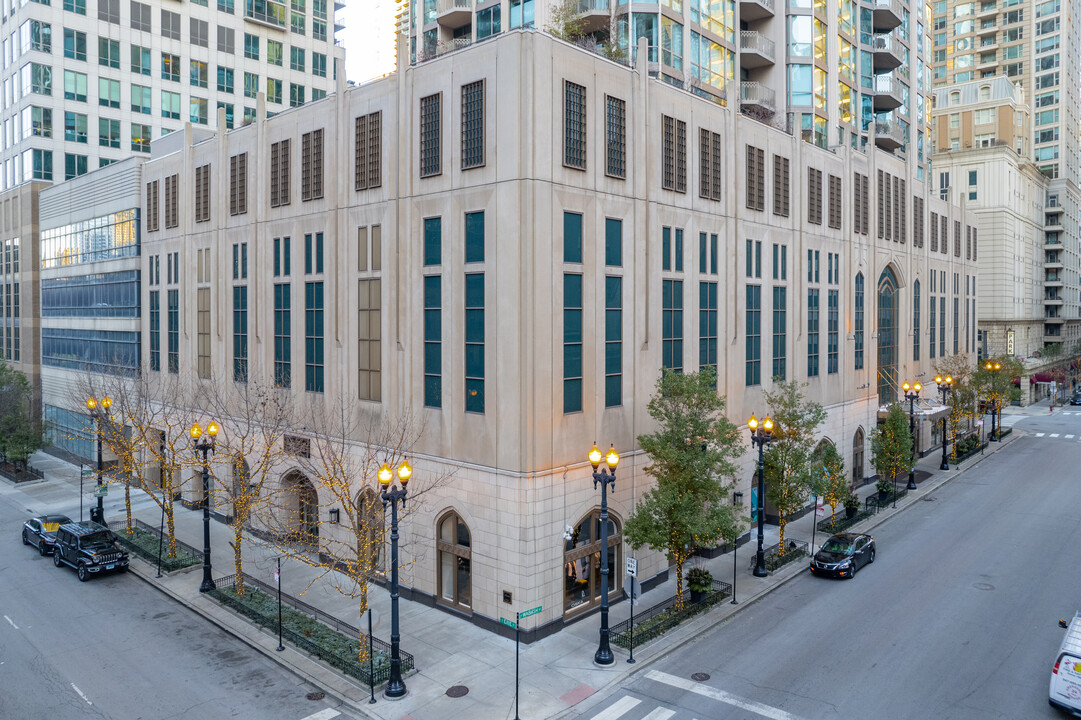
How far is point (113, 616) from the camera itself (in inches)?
989

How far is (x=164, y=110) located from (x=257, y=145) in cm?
3156

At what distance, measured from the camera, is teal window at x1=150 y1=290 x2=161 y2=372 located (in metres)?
43.1

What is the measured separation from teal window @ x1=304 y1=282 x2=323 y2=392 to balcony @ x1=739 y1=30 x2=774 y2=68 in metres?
31.4

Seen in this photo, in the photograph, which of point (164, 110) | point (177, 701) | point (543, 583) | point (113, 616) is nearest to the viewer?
point (177, 701)

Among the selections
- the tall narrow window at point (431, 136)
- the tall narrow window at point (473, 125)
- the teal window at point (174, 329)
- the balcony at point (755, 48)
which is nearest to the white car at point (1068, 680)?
the tall narrow window at point (473, 125)

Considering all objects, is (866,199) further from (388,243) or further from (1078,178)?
(1078,178)

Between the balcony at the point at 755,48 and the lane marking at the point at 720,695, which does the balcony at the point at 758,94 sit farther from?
the lane marking at the point at 720,695

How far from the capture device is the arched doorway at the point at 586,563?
24.4m

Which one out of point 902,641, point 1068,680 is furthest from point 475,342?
point 1068,680

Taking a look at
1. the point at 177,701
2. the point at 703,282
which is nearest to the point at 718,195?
the point at 703,282

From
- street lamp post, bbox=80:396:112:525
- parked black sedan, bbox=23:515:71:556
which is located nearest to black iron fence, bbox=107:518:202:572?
street lamp post, bbox=80:396:112:525

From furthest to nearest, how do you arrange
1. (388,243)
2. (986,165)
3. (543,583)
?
(986,165)
(388,243)
(543,583)

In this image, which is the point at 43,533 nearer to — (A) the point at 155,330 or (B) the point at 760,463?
(A) the point at 155,330

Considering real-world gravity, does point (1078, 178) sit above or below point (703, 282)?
above
